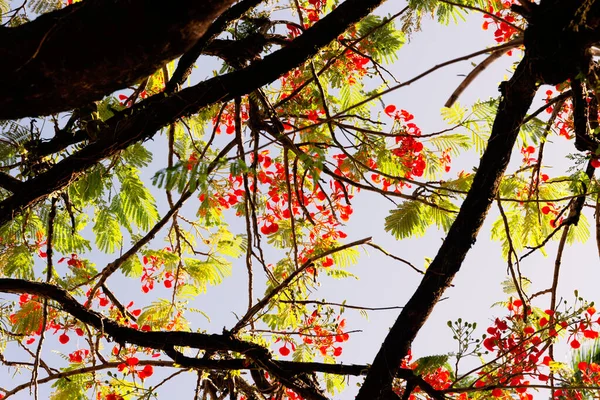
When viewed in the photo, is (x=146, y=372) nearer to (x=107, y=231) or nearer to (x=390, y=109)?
(x=107, y=231)

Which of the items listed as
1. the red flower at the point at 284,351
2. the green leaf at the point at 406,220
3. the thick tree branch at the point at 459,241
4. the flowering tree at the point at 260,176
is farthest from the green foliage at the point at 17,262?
the thick tree branch at the point at 459,241

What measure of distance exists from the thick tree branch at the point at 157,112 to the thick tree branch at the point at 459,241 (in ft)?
2.59

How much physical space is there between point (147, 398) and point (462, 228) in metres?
1.83

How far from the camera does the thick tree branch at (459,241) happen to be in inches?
98.0

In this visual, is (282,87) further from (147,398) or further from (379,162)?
(147,398)

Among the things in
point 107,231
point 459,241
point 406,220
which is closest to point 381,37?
point 406,220

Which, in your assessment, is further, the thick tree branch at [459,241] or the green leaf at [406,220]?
the green leaf at [406,220]

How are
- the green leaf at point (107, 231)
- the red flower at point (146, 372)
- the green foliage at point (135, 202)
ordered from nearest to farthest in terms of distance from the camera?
the red flower at point (146, 372), the green foliage at point (135, 202), the green leaf at point (107, 231)

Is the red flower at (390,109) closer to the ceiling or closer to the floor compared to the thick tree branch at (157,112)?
closer to the ceiling

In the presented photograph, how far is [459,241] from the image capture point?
2.61 metres

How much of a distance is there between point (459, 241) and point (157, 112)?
1456 mm

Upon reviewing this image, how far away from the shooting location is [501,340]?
2.92 meters

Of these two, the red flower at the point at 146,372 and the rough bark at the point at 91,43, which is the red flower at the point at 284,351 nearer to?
the red flower at the point at 146,372

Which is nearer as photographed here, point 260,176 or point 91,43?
point 91,43
